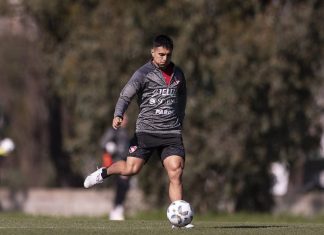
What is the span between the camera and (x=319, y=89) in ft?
99.7

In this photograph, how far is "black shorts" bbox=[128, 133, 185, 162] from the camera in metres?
15.1

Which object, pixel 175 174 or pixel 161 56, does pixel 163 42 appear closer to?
pixel 161 56

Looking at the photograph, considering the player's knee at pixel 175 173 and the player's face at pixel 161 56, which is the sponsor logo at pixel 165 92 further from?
the player's knee at pixel 175 173

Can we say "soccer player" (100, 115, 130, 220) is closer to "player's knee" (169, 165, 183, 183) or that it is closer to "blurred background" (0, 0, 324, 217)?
"blurred background" (0, 0, 324, 217)

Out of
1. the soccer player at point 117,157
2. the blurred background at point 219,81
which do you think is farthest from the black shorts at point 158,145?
the blurred background at point 219,81

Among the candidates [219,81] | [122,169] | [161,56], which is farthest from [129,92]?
[219,81]

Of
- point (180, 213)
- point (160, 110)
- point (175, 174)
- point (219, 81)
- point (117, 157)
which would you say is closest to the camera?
point (180, 213)

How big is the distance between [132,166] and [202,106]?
47.0 ft

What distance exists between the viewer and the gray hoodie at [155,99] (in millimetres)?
15102

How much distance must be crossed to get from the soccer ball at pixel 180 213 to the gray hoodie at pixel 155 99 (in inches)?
39.9

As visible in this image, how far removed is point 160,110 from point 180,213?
1.32m

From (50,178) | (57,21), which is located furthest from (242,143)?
(50,178)

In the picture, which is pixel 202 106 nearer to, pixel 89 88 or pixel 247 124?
pixel 247 124

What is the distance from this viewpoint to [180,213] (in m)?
14.5
